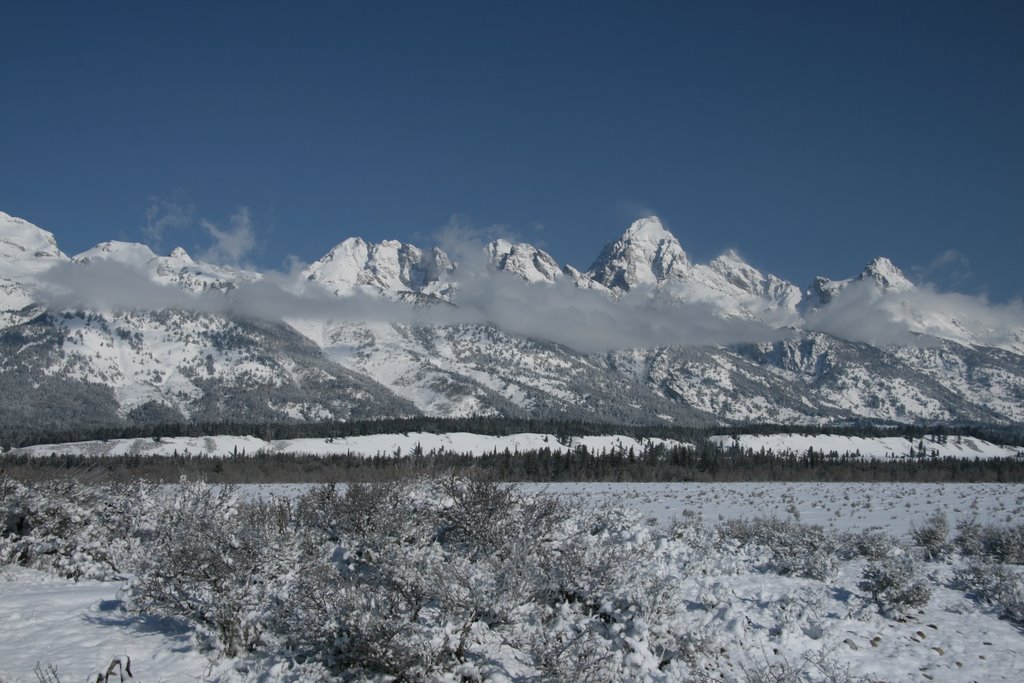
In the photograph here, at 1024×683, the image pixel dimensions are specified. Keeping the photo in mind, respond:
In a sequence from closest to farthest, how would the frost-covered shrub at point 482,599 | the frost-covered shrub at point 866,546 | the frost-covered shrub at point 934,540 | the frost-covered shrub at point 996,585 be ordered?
1. the frost-covered shrub at point 482,599
2. the frost-covered shrub at point 996,585
3. the frost-covered shrub at point 866,546
4. the frost-covered shrub at point 934,540

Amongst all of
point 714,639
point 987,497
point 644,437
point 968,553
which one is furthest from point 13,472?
point 644,437

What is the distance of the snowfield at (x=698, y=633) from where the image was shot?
1104cm

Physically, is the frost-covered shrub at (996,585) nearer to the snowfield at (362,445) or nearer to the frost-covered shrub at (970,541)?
the frost-covered shrub at (970,541)

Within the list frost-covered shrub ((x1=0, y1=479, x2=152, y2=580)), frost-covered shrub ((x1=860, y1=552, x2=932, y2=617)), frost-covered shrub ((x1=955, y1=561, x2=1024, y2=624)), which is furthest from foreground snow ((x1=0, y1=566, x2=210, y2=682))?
frost-covered shrub ((x1=955, y1=561, x2=1024, y2=624))

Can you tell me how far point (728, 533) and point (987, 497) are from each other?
104ft

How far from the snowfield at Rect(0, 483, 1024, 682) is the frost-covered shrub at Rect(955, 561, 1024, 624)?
269 millimetres

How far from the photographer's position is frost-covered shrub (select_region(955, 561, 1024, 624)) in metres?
15.3

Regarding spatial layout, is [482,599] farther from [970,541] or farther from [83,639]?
[970,541]

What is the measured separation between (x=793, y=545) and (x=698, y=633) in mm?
9224

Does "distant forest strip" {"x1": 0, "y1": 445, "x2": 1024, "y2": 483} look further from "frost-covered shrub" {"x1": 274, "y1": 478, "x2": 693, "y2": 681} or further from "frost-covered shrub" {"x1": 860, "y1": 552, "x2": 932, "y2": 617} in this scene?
"frost-covered shrub" {"x1": 860, "y1": 552, "x2": 932, "y2": 617}

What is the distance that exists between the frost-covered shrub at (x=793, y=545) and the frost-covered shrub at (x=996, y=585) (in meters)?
3.15

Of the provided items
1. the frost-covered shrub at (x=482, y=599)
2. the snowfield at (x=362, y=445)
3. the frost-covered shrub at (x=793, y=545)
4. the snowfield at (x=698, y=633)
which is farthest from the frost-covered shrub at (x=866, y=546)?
the snowfield at (x=362, y=445)

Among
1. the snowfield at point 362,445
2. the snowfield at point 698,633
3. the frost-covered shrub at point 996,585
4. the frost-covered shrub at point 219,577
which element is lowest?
the snowfield at point 362,445

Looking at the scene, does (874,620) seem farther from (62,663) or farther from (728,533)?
(62,663)
